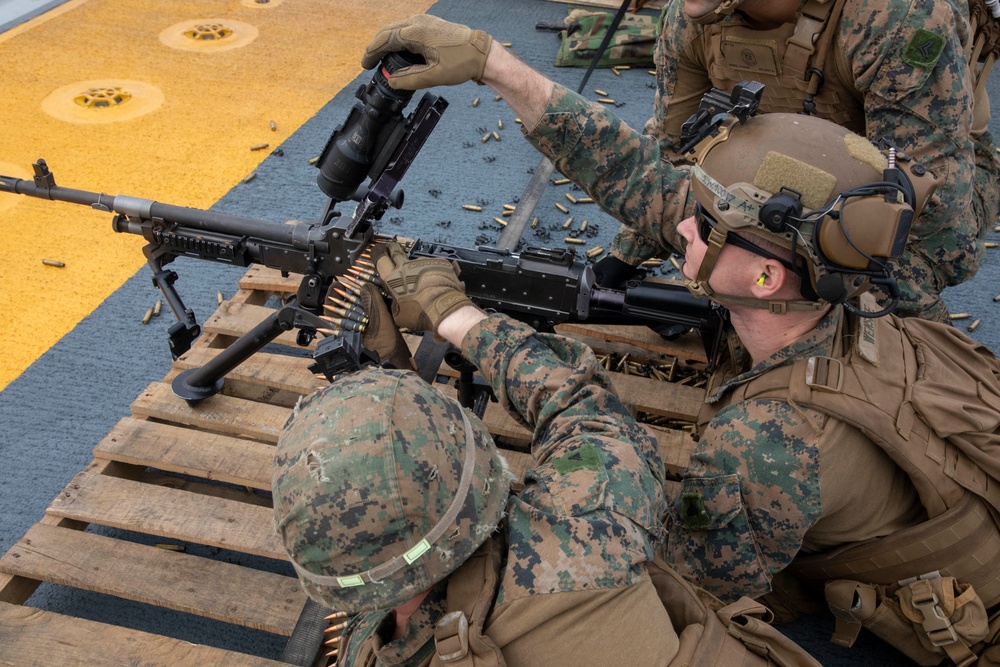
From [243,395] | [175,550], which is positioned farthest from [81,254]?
[175,550]

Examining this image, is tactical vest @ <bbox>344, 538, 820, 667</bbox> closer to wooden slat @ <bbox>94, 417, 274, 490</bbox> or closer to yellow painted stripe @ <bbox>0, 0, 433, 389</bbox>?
wooden slat @ <bbox>94, 417, 274, 490</bbox>

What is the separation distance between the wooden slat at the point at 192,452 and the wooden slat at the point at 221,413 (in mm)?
76

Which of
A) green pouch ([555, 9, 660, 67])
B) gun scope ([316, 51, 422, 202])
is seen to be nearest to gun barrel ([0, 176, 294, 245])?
gun scope ([316, 51, 422, 202])

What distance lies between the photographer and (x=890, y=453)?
2.31 m

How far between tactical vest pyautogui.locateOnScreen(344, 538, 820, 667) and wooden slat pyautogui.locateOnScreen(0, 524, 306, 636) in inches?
46.5

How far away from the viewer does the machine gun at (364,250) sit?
303 centimetres

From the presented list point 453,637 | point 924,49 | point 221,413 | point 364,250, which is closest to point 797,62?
point 924,49

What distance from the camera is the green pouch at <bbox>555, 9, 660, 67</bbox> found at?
7.34 m

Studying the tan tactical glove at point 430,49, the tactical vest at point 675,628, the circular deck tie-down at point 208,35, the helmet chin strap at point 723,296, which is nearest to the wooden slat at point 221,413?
the tan tactical glove at point 430,49

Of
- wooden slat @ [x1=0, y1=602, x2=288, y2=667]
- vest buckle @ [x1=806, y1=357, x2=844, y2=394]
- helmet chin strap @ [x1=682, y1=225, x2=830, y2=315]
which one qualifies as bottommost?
wooden slat @ [x1=0, y1=602, x2=288, y2=667]

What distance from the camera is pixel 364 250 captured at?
3.23m

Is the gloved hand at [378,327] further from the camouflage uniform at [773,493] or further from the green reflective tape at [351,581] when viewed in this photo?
the green reflective tape at [351,581]

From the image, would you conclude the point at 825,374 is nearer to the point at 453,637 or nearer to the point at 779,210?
the point at 779,210

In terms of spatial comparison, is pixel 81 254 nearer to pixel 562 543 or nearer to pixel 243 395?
pixel 243 395
